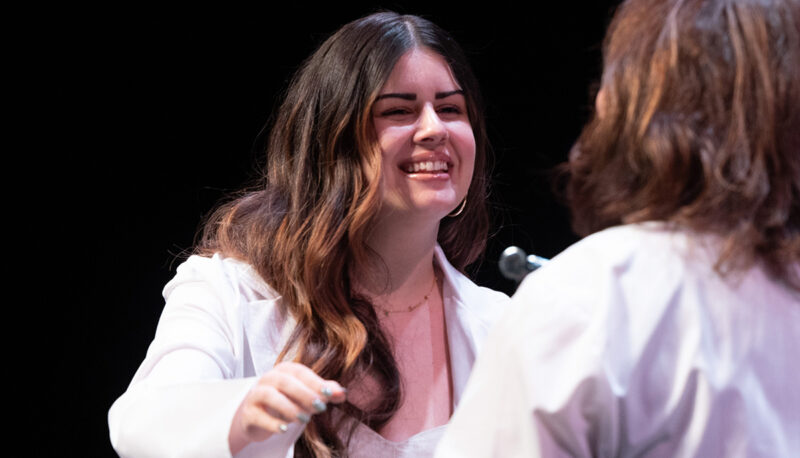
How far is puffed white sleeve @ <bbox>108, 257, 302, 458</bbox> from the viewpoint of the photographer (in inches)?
51.5

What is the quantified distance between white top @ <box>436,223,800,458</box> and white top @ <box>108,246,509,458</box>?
498 mm

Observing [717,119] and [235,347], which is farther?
[235,347]

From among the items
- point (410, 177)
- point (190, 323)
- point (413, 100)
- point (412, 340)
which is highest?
point (413, 100)

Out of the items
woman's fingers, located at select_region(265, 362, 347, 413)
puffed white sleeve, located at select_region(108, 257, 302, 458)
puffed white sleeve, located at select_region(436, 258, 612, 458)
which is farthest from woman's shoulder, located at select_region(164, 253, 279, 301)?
puffed white sleeve, located at select_region(436, 258, 612, 458)

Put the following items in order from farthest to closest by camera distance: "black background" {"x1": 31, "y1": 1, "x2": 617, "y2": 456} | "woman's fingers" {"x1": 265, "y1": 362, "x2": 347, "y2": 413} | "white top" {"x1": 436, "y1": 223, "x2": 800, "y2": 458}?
"black background" {"x1": 31, "y1": 1, "x2": 617, "y2": 456}, "woman's fingers" {"x1": 265, "y1": 362, "x2": 347, "y2": 413}, "white top" {"x1": 436, "y1": 223, "x2": 800, "y2": 458}

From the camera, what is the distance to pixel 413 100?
6.40 feet

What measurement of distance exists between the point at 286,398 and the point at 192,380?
42 cm

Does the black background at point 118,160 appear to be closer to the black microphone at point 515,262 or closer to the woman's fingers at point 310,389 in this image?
the black microphone at point 515,262

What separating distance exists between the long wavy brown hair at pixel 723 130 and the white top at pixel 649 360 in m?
0.03

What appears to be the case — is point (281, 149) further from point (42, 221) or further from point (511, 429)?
point (511, 429)

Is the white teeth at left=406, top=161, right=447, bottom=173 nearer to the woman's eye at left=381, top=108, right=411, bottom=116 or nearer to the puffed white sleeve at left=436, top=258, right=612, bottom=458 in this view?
the woman's eye at left=381, top=108, right=411, bottom=116

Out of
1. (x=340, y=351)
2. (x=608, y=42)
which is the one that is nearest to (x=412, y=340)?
(x=340, y=351)

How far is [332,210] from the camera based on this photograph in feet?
6.36

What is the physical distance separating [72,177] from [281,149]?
2.40 feet
